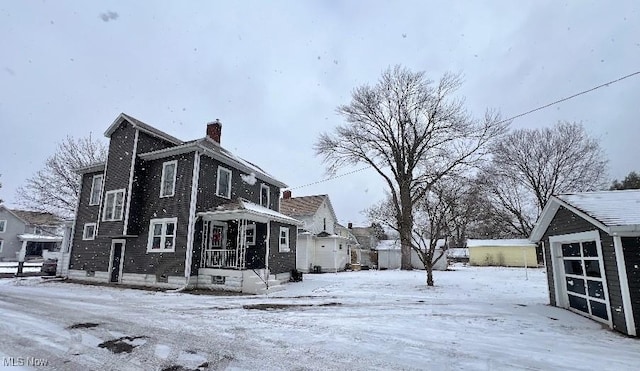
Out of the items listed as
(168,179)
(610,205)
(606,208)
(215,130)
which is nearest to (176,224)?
(168,179)

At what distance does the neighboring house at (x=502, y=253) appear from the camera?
36031mm

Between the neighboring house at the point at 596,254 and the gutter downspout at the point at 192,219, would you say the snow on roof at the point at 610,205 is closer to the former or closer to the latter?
the neighboring house at the point at 596,254

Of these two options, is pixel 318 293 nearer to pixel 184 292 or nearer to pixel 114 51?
pixel 184 292

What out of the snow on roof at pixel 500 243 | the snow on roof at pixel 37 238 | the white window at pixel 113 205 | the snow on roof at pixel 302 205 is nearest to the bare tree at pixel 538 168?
the snow on roof at pixel 500 243

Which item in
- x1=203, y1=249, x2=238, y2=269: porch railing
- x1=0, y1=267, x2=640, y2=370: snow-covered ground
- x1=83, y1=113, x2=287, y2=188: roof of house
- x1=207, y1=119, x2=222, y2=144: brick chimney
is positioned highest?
x1=207, y1=119, x2=222, y2=144: brick chimney

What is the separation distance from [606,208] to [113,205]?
19.5 metres

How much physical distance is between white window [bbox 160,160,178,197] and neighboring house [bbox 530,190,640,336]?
15.3m

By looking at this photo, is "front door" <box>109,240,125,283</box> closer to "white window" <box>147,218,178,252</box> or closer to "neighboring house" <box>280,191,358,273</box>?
"white window" <box>147,218,178,252</box>

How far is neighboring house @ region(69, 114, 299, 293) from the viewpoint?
569 inches

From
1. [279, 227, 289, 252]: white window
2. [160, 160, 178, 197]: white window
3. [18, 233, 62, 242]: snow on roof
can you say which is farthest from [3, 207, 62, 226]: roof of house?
[279, 227, 289, 252]: white window

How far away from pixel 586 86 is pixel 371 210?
2096 centimetres

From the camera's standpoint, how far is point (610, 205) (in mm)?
7914

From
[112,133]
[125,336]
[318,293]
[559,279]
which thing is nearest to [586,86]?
[559,279]

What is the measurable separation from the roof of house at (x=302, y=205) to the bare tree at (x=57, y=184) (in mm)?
17756
